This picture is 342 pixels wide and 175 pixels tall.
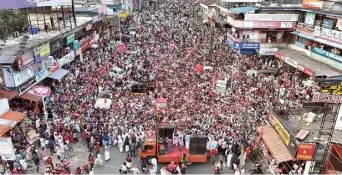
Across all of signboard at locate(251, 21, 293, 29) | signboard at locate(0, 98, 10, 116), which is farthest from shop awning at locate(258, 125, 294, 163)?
signboard at locate(251, 21, 293, 29)

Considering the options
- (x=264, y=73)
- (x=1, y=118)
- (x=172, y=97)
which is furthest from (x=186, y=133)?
(x=264, y=73)

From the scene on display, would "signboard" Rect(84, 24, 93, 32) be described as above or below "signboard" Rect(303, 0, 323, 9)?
below

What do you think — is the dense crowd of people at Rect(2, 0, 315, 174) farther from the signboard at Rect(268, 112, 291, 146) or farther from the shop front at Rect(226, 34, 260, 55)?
the signboard at Rect(268, 112, 291, 146)

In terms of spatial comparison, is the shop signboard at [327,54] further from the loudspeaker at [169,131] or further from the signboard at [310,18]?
the loudspeaker at [169,131]

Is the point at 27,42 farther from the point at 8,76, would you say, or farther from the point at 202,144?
the point at 202,144

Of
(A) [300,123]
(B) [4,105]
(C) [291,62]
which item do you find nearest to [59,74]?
(B) [4,105]

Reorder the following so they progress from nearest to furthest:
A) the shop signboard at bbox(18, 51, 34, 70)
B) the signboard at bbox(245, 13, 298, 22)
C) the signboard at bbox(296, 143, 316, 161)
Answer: the signboard at bbox(296, 143, 316, 161)
the shop signboard at bbox(18, 51, 34, 70)
the signboard at bbox(245, 13, 298, 22)
